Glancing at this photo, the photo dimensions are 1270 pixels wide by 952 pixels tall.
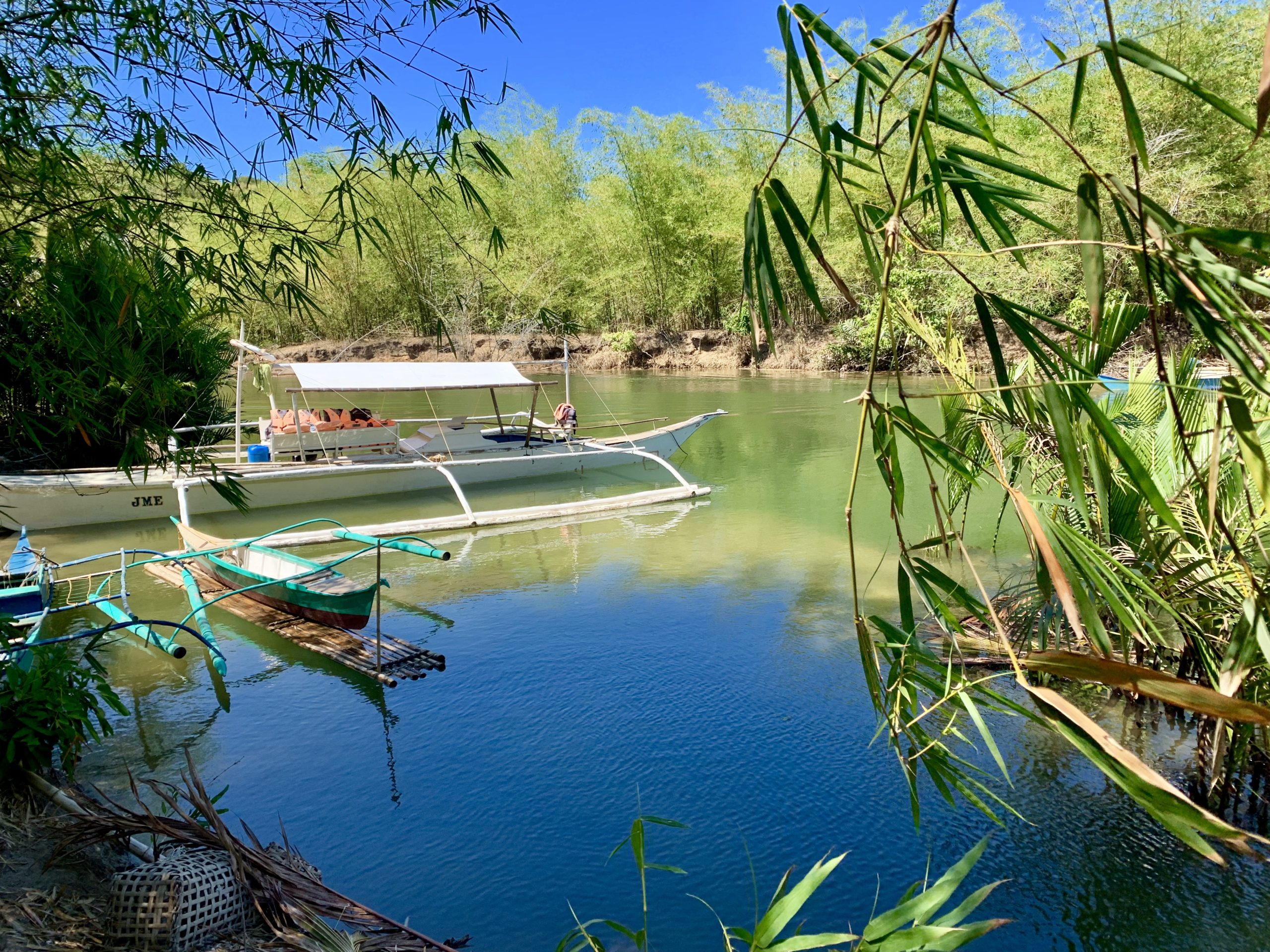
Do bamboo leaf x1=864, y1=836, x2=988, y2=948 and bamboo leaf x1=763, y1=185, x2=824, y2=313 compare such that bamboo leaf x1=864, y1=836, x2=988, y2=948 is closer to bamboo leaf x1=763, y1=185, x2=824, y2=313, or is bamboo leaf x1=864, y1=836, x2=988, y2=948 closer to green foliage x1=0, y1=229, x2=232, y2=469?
bamboo leaf x1=763, y1=185, x2=824, y2=313

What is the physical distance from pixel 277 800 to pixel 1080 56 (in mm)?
4297

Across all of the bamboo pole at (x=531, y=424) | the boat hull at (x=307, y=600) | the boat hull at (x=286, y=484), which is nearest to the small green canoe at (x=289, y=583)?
the boat hull at (x=307, y=600)

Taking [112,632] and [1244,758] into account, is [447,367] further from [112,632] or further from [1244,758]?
[1244,758]

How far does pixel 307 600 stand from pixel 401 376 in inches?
219

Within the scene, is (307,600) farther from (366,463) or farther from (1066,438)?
(1066,438)

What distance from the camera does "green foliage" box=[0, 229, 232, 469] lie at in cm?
245

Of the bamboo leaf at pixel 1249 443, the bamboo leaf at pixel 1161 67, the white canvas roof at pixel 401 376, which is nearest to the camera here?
the bamboo leaf at pixel 1249 443

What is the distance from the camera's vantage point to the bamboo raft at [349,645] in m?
5.39

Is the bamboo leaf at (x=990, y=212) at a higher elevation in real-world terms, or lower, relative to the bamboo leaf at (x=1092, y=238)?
higher

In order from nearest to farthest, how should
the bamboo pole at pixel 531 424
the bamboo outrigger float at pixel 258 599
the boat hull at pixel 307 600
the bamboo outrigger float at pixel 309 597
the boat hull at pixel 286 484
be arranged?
1. the bamboo outrigger float at pixel 258 599
2. the bamboo outrigger float at pixel 309 597
3. the boat hull at pixel 307 600
4. the boat hull at pixel 286 484
5. the bamboo pole at pixel 531 424

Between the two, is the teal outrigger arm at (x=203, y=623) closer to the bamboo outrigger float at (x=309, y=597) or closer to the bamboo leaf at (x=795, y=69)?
the bamboo outrigger float at (x=309, y=597)

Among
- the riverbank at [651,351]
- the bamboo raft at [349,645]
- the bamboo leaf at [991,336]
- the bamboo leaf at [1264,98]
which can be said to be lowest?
the bamboo raft at [349,645]

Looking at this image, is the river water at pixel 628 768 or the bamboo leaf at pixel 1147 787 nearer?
the bamboo leaf at pixel 1147 787

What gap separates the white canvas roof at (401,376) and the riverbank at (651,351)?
44.3 ft
